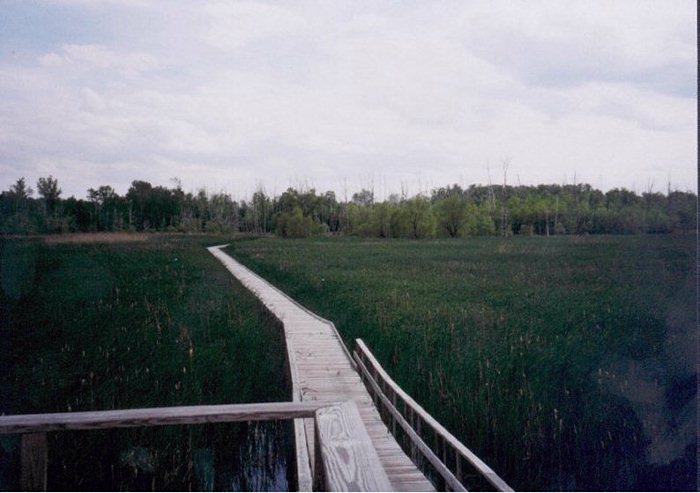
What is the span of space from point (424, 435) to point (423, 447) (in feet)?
5.49

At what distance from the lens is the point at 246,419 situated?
227 centimetres

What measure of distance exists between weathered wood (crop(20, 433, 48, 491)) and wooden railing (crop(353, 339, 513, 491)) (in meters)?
2.89

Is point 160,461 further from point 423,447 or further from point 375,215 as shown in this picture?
point 375,215

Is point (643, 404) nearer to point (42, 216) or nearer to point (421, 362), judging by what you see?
point (421, 362)

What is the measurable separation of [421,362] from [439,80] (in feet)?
49.3

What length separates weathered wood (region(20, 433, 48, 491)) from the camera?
2324mm

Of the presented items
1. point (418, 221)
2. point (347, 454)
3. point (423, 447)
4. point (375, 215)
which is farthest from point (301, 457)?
point (375, 215)

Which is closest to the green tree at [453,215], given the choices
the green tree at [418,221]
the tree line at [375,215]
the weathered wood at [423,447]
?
the tree line at [375,215]

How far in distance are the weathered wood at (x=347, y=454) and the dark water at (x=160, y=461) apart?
14.7ft

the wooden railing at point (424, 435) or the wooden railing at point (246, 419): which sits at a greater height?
the wooden railing at point (246, 419)

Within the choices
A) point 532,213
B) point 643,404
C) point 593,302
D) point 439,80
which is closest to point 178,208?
point 532,213

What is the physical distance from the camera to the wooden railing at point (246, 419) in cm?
160

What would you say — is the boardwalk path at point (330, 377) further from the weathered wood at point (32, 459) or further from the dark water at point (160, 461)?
the weathered wood at point (32, 459)

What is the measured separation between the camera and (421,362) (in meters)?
8.53
